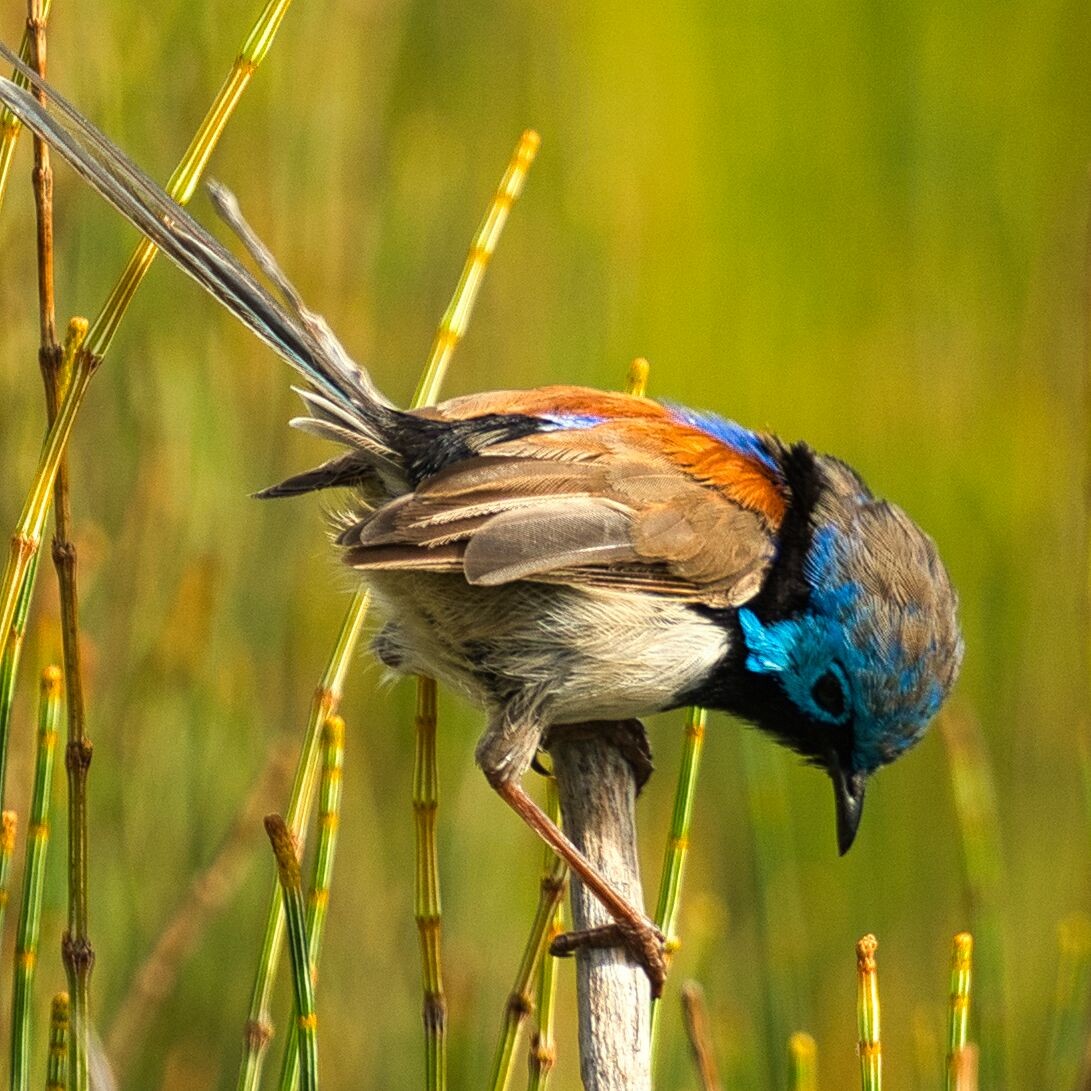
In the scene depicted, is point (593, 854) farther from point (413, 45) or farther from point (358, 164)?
point (413, 45)

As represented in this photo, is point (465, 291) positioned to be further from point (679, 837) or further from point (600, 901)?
point (600, 901)

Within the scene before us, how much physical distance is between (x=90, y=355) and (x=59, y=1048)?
1.02 meters

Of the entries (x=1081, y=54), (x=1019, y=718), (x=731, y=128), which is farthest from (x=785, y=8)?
(x=1019, y=718)

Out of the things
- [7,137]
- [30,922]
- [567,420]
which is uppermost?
[7,137]

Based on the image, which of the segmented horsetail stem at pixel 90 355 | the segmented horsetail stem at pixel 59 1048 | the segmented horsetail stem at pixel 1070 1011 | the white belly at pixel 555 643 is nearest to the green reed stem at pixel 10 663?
the segmented horsetail stem at pixel 90 355

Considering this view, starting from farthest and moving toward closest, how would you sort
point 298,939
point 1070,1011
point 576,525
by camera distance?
point 1070,1011 → point 576,525 → point 298,939

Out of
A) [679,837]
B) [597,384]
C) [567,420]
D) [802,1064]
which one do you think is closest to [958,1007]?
[802,1064]

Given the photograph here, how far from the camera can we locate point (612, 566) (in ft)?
10.8

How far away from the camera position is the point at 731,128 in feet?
21.2

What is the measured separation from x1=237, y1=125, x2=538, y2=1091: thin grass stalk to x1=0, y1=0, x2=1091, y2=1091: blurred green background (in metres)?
0.63

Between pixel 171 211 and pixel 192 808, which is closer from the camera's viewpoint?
pixel 171 211

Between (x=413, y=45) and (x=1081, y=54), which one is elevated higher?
(x=1081, y=54)

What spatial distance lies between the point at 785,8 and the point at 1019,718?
277cm

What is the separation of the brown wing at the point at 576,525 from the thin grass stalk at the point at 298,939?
763mm
